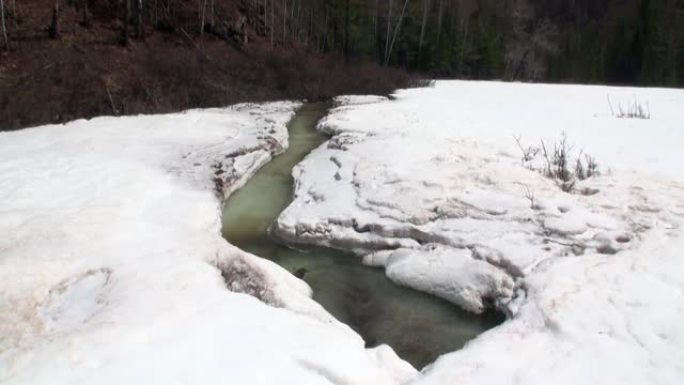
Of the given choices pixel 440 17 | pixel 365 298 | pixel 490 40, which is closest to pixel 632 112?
pixel 365 298

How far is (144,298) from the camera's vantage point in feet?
13.0

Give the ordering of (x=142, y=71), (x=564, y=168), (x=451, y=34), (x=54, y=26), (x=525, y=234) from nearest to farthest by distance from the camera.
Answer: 1. (x=525, y=234)
2. (x=564, y=168)
3. (x=142, y=71)
4. (x=54, y=26)
5. (x=451, y=34)

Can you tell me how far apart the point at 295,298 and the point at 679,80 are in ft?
166

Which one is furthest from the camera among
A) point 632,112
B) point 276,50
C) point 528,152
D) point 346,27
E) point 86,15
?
point 346,27

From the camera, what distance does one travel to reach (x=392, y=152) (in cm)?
887

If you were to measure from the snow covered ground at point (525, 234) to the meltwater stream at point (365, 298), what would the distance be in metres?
0.18

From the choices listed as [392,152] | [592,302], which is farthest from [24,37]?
[592,302]

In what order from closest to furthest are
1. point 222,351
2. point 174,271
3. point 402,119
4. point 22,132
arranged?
point 222,351 → point 174,271 → point 22,132 → point 402,119

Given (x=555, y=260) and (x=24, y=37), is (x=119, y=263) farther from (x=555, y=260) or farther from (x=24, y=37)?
(x=24, y=37)

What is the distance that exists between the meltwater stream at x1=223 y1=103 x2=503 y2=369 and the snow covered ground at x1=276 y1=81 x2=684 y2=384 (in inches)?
7.3

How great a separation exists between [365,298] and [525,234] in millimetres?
1938

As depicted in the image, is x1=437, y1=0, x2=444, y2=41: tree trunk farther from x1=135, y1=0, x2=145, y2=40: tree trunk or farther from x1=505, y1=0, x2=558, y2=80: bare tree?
x1=135, y1=0, x2=145, y2=40: tree trunk

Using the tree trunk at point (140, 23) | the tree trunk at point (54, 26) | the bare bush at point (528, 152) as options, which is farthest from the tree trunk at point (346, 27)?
the bare bush at point (528, 152)

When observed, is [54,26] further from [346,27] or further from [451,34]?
[451,34]
